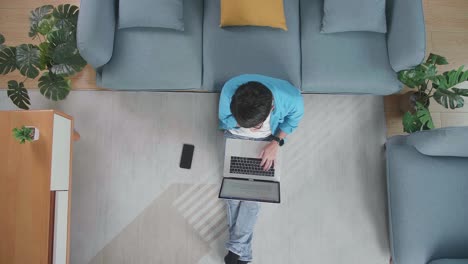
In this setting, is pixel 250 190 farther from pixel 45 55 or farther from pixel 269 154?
pixel 45 55

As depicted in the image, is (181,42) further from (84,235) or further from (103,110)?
(84,235)

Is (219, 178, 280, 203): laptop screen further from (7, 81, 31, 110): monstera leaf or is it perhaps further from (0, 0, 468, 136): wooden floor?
(7, 81, 31, 110): monstera leaf

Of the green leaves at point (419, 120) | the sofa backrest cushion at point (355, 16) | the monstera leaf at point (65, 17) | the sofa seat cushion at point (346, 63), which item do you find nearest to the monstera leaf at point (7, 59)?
the monstera leaf at point (65, 17)

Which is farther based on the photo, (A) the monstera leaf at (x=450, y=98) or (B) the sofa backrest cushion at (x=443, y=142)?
(A) the monstera leaf at (x=450, y=98)

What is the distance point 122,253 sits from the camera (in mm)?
2238

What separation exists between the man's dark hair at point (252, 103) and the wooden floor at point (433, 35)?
51.1 inches

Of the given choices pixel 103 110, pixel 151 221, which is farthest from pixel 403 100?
pixel 103 110

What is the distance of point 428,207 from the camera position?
1972 millimetres

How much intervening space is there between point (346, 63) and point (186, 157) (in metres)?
1.21

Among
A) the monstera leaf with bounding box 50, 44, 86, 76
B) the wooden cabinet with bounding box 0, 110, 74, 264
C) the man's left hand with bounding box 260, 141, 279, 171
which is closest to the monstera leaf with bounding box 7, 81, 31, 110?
the monstera leaf with bounding box 50, 44, 86, 76

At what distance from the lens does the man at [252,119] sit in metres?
1.58

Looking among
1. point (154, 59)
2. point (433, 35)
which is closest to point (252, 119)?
point (154, 59)

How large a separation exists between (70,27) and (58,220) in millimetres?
1102

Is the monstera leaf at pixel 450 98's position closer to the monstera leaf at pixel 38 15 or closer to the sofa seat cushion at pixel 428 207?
the sofa seat cushion at pixel 428 207
